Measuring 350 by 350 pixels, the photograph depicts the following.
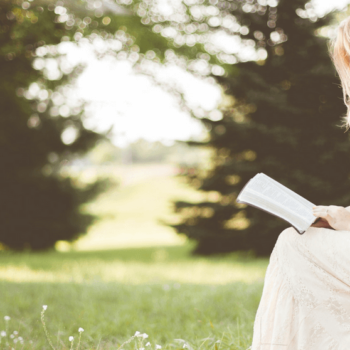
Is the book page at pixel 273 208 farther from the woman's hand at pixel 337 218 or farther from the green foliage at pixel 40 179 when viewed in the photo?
the green foliage at pixel 40 179

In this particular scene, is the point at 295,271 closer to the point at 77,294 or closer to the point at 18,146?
the point at 77,294

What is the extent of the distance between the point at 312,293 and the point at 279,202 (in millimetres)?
407

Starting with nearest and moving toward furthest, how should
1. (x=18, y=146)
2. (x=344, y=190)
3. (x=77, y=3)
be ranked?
(x=77, y=3) < (x=344, y=190) < (x=18, y=146)

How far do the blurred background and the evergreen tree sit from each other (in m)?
0.03

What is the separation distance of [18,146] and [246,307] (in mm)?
7764

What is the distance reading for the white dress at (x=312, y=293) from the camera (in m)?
1.72

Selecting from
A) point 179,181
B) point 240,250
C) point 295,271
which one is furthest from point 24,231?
point 295,271

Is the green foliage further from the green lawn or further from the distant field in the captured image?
the green lawn

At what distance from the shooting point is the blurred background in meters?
3.99

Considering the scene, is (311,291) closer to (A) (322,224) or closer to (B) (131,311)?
(A) (322,224)

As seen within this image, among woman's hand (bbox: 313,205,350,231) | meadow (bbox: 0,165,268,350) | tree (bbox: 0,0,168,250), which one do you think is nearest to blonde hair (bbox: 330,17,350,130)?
woman's hand (bbox: 313,205,350,231)

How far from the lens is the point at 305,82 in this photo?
8.09 m

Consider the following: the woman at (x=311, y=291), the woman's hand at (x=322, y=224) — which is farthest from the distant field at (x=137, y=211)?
the woman at (x=311, y=291)

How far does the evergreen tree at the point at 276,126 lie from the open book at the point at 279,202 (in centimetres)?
624
